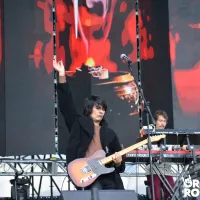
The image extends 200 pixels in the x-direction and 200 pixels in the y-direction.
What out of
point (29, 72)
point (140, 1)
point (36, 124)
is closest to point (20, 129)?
point (36, 124)

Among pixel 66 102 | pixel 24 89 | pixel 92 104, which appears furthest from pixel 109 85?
pixel 92 104

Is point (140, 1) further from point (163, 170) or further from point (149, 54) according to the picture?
point (163, 170)

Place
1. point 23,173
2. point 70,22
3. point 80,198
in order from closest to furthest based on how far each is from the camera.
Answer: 1. point 80,198
2. point 23,173
3. point 70,22

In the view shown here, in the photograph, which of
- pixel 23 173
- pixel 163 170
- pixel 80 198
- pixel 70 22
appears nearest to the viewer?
pixel 80 198

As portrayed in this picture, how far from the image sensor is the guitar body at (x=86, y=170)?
473cm

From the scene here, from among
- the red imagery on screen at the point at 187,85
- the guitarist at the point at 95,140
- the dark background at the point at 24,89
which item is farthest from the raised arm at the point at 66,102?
the red imagery on screen at the point at 187,85

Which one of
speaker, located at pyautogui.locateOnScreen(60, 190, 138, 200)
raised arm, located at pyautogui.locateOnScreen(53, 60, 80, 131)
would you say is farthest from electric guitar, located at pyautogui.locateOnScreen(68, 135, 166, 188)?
speaker, located at pyautogui.locateOnScreen(60, 190, 138, 200)

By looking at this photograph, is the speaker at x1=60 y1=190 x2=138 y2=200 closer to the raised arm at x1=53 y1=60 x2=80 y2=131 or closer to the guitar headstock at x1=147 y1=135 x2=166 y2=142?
the guitar headstock at x1=147 y1=135 x2=166 y2=142

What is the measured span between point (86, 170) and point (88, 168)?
0.08 ft

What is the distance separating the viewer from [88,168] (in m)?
4.74

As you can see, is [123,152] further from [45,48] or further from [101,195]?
[45,48]

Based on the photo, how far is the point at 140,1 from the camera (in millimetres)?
7695

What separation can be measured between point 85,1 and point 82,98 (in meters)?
1.38

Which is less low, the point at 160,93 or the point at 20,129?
the point at 160,93
